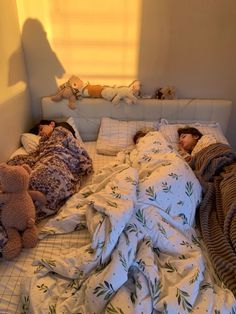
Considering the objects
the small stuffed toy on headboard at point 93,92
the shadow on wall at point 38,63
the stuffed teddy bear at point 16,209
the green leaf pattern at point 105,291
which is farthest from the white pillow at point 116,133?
the green leaf pattern at point 105,291

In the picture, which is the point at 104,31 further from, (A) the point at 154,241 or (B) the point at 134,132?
(A) the point at 154,241

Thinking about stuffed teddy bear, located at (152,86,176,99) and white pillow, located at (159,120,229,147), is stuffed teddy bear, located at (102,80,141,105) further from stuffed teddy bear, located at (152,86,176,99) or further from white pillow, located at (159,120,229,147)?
white pillow, located at (159,120,229,147)

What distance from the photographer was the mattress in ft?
3.15

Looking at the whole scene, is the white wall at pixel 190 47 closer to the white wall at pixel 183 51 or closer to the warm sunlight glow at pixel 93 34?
the white wall at pixel 183 51

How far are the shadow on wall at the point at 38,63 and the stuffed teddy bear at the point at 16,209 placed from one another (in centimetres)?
103

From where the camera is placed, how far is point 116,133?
6.97ft

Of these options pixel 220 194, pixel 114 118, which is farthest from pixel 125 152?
pixel 220 194

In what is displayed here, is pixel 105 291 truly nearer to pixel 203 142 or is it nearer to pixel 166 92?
pixel 203 142

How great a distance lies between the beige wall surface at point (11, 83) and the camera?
5.87 feet

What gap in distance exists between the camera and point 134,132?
83.9 inches

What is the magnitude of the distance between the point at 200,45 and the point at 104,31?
78cm

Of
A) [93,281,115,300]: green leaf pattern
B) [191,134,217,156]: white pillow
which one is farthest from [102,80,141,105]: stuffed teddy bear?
[93,281,115,300]: green leaf pattern

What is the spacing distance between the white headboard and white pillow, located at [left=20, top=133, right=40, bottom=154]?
294mm

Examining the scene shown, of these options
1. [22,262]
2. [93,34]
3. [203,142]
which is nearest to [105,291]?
[22,262]
